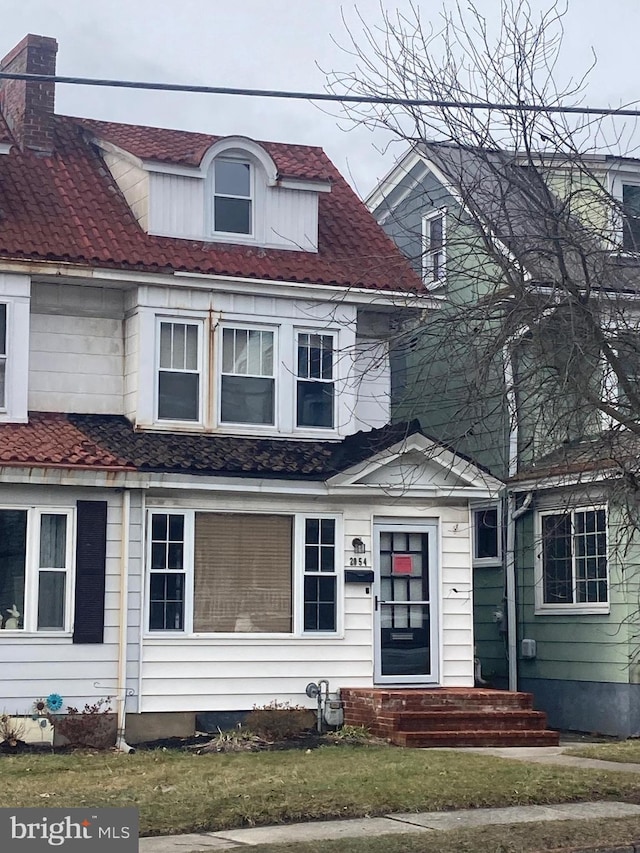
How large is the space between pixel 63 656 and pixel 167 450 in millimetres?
3057

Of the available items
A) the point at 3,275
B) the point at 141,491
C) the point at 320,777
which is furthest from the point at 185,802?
the point at 3,275

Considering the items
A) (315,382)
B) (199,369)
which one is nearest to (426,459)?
(315,382)

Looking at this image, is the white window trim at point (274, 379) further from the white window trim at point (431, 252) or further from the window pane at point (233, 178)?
the white window trim at point (431, 252)

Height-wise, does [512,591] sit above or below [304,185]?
below

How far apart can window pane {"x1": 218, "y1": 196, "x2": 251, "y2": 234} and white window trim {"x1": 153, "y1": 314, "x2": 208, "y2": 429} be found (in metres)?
1.74

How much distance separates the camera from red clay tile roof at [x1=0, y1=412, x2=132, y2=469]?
1706cm

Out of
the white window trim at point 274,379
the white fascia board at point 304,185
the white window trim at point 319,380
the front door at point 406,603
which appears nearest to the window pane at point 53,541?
the white window trim at point 274,379

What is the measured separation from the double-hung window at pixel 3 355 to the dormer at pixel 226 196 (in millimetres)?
2632

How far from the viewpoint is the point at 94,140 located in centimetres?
2136

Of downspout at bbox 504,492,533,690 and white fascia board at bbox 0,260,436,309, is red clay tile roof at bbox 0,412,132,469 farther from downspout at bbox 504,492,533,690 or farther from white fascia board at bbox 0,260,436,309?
downspout at bbox 504,492,533,690

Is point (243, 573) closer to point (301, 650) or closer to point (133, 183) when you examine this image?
point (301, 650)

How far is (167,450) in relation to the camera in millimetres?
18141

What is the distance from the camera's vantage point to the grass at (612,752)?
1570 cm

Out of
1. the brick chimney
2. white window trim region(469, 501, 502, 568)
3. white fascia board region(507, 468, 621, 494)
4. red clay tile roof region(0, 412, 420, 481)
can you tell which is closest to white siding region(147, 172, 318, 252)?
the brick chimney
